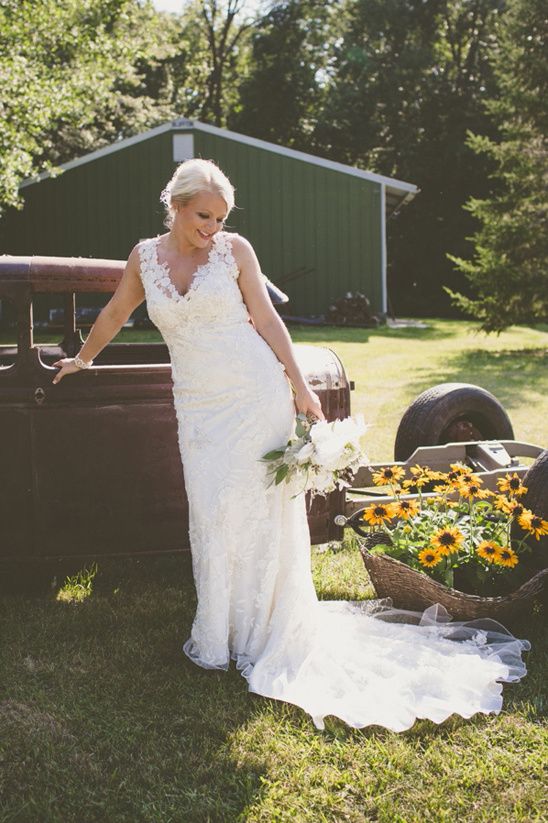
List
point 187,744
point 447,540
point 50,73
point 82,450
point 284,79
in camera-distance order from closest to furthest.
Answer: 1. point 187,744
2. point 447,540
3. point 82,450
4. point 50,73
5. point 284,79

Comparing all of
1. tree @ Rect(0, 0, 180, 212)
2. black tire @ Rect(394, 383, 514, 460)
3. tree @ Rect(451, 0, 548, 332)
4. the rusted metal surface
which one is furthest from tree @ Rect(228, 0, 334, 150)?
the rusted metal surface

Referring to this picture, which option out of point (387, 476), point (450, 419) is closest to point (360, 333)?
point (450, 419)

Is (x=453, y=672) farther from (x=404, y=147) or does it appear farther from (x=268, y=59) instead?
(x=268, y=59)

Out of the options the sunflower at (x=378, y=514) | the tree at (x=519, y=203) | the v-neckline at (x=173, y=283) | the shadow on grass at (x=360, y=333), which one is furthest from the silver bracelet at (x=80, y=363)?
the tree at (x=519, y=203)

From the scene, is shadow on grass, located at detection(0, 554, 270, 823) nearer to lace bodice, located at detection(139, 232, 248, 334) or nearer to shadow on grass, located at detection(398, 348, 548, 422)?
lace bodice, located at detection(139, 232, 248, 334)

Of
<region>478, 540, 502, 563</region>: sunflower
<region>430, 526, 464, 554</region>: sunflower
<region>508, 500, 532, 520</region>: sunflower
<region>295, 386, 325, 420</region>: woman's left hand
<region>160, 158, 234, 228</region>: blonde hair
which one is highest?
<region>160, 158, 234, 228</region>: blonde hair

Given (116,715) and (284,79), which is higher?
(284,79)

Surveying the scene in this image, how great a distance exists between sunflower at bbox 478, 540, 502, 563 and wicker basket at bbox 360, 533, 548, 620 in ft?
0.55

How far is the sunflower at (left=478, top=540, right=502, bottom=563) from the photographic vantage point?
3574 mm

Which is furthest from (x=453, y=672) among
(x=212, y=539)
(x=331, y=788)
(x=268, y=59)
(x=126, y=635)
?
(x=268, y=59)

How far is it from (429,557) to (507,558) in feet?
1.18

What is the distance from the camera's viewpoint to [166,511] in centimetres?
413

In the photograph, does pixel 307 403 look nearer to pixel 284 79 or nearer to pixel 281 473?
pixel 281 473

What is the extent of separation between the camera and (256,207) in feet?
67.9
